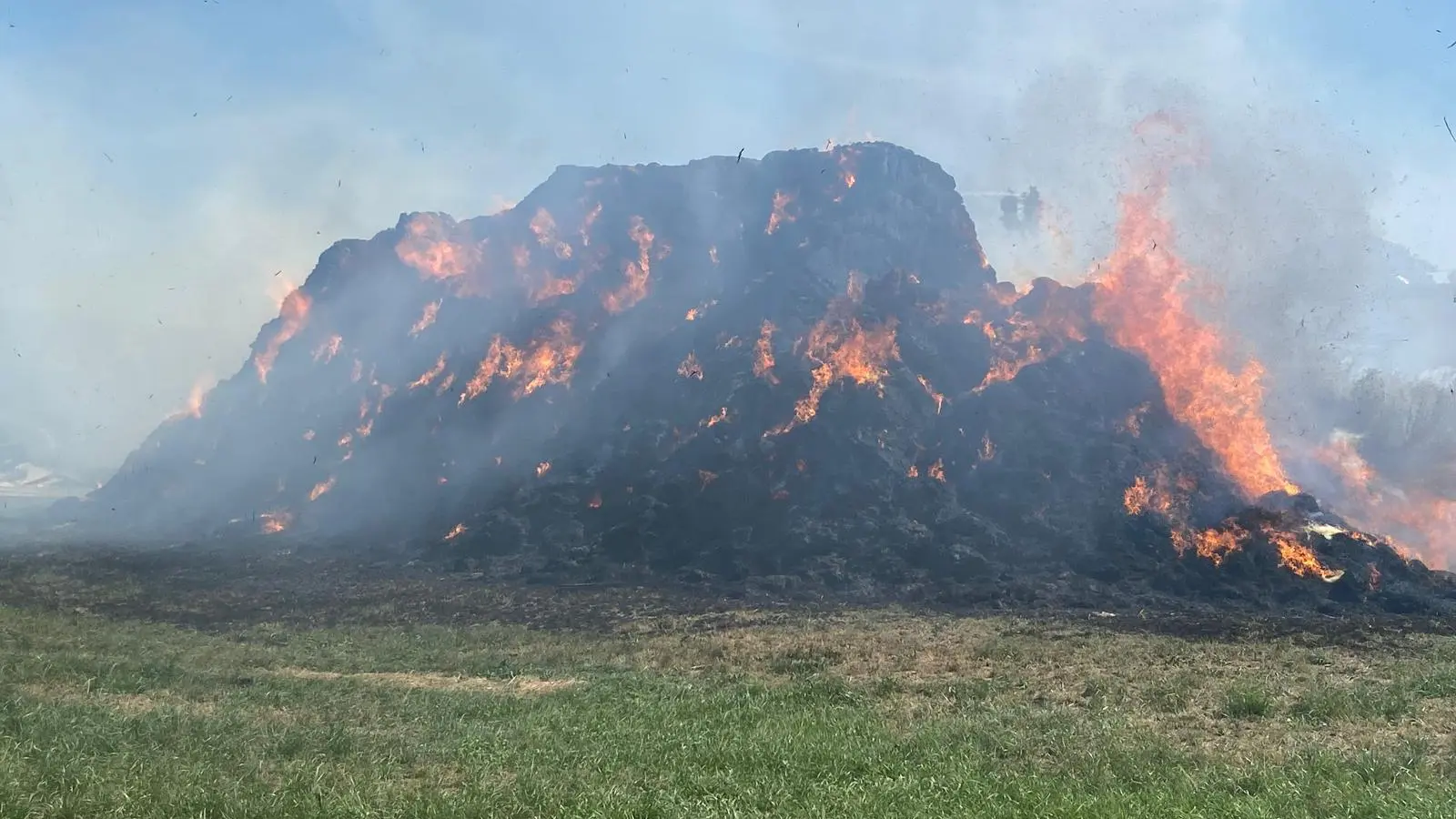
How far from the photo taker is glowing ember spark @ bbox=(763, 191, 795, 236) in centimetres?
10256

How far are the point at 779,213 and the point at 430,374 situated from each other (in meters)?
44.2

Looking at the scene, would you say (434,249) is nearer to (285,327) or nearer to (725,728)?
(285,327)

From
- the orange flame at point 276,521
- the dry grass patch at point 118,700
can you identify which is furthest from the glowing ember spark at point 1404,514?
the orange flame at point 276,521

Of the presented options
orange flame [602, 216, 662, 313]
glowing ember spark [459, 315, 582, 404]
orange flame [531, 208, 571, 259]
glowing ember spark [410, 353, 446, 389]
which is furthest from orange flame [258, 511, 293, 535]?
orange flame [531, 208, 571, 259]

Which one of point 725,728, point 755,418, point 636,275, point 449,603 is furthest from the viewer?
point 636,275

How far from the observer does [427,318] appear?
105562 mm

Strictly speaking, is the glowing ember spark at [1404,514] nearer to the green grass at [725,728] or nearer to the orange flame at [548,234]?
the green grass at [725,728]

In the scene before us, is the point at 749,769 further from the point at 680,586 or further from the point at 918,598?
the point at 680,586

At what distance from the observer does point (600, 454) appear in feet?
267

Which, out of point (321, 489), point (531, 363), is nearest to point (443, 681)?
point (531, 363)

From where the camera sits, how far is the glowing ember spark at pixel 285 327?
11588cm

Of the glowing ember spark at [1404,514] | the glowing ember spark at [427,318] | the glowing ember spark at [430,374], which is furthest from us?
the glowing ember spark at [427,318]

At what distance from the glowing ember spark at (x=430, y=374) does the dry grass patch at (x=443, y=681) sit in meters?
71.7

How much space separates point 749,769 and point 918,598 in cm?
4135
